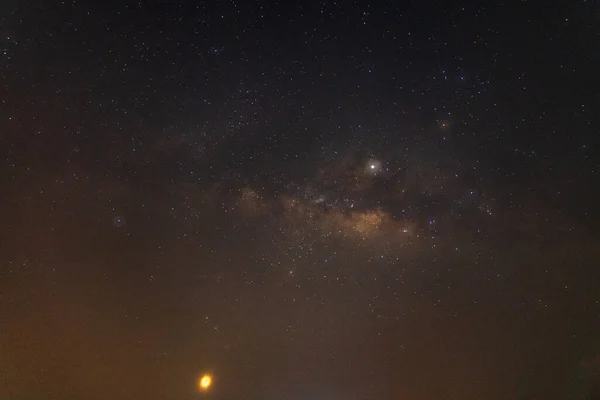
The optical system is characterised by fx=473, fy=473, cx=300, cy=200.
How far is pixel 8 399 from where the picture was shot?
47.3 feet

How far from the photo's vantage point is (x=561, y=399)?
19594 millimetres

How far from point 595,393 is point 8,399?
72.8ft

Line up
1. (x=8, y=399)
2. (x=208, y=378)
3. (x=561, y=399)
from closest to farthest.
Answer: (x=8, y=399)
(x=208, y=378)
(x=561, y=399)

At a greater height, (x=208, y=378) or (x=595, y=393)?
(x=208, y=378)

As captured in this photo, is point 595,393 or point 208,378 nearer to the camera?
point 208,378

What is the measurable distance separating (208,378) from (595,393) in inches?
642

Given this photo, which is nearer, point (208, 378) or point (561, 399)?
point (208, 378)

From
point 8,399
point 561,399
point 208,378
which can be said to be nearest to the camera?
point 8,399

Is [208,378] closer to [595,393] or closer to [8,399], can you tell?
[8,399]

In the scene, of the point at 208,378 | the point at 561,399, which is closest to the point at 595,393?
the point at 561,399

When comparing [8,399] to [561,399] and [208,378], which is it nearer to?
[208,378]

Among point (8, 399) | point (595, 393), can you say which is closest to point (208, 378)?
point (8, 399)

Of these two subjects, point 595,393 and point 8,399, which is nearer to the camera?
point 8,399

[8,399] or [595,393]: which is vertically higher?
[8,399]
